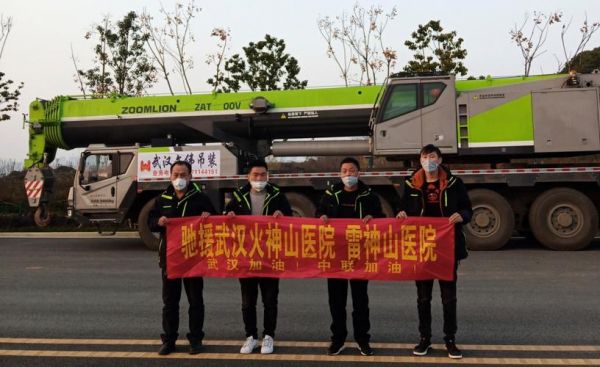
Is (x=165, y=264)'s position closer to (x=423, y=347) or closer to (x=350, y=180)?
(x=350, y=180)

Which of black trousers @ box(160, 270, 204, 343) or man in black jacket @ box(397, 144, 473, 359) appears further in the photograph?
black trousers @ box(160, 270, 204, 343)

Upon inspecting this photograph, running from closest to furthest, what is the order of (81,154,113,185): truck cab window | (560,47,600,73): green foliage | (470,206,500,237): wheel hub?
1. (470,206,500,237): wheel hub
2. (81,154,113,185): truck cab window
3. (560,47,600,73): green foliage

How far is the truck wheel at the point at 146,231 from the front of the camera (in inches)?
425

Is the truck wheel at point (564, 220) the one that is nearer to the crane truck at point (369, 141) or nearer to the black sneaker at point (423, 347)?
the crane truck at point (369, 141)

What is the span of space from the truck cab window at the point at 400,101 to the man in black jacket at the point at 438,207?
6.17 metres

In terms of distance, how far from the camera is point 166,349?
171 inches

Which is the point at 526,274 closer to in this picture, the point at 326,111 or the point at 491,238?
the point at 491,238

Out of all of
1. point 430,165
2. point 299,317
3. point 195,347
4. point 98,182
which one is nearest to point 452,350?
point 430,165

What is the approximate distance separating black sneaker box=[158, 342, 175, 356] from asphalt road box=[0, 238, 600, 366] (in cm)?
6

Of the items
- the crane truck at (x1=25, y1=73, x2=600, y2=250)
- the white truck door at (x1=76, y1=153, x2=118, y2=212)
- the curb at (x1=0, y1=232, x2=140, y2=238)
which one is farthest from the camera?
the curb at (x1=0, y1=232, x2=140, y2=238)

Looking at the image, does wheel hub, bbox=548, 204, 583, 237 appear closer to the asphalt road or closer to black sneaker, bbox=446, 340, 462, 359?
the asphalt road

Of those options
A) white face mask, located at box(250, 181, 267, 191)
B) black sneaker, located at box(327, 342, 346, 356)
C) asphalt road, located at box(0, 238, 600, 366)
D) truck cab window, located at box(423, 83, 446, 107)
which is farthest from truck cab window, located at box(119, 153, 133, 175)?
black sneaker, located at box(327, 342, 346, 356)

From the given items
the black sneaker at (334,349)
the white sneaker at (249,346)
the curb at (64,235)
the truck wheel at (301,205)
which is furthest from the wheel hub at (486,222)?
the curb at (64,235)

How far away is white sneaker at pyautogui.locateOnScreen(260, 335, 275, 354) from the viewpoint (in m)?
4.31
